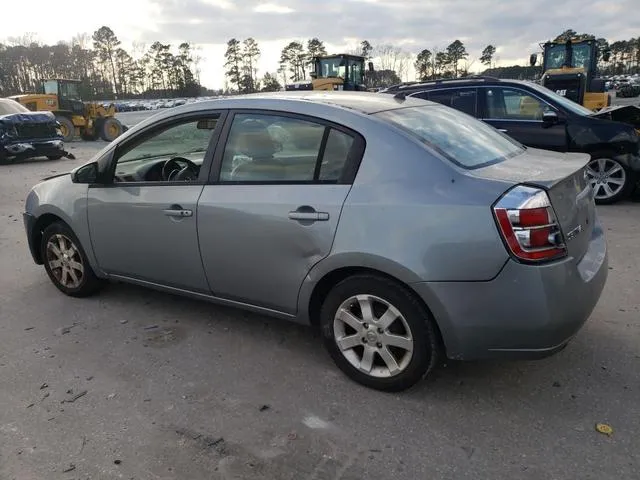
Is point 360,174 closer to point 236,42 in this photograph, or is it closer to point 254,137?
point 254,137

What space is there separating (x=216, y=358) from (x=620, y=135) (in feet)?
21.4

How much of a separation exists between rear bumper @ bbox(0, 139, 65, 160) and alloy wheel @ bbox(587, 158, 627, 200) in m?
15.3

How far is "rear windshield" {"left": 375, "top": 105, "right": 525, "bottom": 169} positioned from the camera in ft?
9.93

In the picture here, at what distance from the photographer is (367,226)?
2840 mm

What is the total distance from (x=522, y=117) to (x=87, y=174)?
618 centimetres

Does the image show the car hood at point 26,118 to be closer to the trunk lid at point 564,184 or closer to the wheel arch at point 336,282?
the wheel arch at point 336,282

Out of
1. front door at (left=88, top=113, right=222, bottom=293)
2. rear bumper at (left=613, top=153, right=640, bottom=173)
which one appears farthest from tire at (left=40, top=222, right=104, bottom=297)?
rear bumper at (left=613, top=153, right=640, bottom=173)

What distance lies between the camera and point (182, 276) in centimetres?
376

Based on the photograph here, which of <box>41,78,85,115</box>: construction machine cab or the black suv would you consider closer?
the black suv

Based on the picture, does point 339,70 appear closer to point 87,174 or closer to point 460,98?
point 460,98

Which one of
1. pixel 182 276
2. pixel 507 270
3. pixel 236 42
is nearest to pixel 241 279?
pixel 182 276

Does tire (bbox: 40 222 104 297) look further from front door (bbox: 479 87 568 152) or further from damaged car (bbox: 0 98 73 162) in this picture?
damaged car (bbox: 0 98 73 162)

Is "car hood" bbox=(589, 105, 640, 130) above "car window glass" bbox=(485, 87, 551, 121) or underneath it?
underneath

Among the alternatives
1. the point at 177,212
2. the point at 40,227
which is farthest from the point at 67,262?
the point at 177,212
